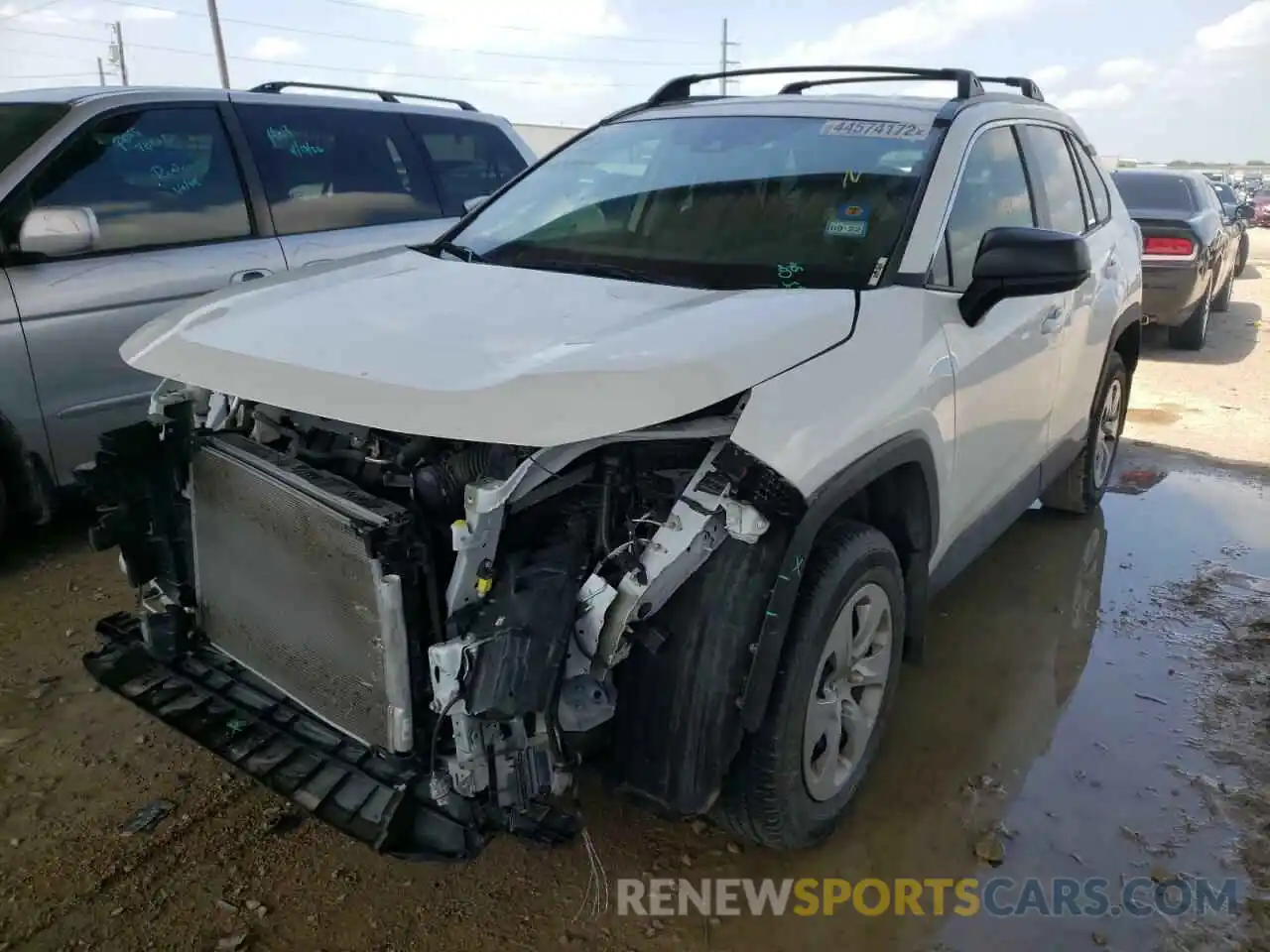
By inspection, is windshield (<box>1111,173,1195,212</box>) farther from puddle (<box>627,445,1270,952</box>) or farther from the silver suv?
the silver suv

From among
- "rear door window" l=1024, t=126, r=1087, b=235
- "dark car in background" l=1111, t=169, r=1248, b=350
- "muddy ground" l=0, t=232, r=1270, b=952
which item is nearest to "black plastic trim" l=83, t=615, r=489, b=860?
"muddy ground" l=0, t=232, r=1270, b=952

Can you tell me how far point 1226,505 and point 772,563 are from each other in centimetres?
413

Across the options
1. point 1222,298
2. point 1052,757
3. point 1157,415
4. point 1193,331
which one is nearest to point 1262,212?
point 1222,298

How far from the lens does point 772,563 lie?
2158 mm

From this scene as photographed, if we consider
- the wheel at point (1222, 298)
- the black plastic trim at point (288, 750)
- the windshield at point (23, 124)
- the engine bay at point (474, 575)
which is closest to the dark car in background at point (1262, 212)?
the wheel at point (1222, 298)

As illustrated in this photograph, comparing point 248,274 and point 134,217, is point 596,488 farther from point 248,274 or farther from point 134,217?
point 134,217

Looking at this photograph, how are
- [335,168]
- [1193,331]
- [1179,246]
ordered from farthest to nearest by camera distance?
[1193,331] < [1179,246] < [335,168]

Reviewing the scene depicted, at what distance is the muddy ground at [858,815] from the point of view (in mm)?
2379

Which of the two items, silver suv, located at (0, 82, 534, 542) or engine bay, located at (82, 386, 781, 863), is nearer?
engine bay, located at (82, 386, 781, 863)

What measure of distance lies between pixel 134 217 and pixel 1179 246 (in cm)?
829

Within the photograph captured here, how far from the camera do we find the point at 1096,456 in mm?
4848

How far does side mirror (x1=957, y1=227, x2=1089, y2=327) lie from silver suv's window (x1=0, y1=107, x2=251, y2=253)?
3.55m

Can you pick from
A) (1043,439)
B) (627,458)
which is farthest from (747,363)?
(1043,439)

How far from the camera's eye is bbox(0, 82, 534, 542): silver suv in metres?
3.97
